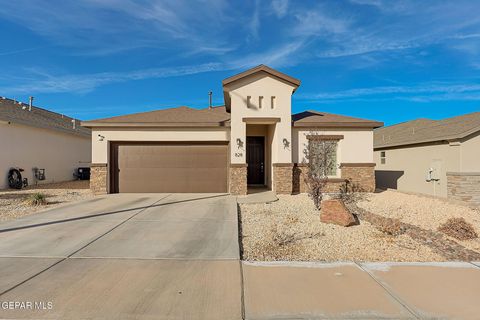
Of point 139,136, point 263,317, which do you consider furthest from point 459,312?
point 139,136

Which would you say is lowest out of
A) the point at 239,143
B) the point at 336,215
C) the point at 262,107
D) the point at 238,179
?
the point at 336,215

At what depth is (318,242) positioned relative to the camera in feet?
20.2

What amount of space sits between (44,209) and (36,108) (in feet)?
52.6

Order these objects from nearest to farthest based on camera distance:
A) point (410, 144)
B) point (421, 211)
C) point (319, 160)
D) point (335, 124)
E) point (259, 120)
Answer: point (421, 211) < point (319, 160) < point (259, 120) < point (335, 124) < point (410, 144)

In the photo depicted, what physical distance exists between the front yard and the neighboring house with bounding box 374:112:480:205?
7.28 feet

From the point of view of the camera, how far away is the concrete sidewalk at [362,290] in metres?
3.44

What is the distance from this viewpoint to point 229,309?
3.50 m

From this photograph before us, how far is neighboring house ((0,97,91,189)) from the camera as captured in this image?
1528cm

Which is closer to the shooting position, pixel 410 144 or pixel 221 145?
pixel 221 145

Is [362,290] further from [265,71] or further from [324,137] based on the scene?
[265,71]

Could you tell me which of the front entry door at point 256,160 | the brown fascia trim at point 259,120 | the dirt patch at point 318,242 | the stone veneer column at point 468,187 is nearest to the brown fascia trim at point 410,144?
the stone veneer column at point 468,187

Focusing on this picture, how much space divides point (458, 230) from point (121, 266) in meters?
7.32

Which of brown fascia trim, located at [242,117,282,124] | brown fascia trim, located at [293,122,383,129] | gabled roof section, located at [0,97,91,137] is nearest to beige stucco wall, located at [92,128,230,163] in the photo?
brown fascia trim, located at [242,117,282,124]

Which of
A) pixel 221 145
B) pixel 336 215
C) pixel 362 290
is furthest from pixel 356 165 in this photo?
pixel 362 290
